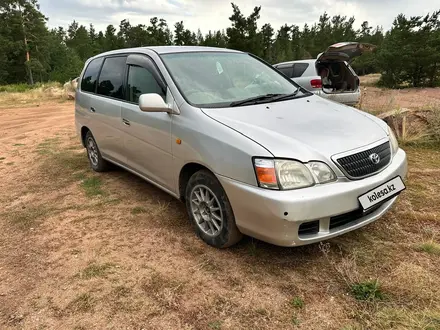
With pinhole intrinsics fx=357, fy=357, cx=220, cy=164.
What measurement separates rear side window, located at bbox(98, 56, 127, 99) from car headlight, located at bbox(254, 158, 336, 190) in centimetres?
232

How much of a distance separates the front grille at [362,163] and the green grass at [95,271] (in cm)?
199

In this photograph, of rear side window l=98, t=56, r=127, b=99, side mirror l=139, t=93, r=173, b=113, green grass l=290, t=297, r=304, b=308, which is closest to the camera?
green grass l=290, t=297, r=304, b=308

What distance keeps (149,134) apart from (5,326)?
199 cm

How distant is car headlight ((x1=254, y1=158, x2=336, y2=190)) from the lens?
2.46 meters

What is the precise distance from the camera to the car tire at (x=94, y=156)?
5160mm

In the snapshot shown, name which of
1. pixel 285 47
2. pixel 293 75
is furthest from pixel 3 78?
pixel 293 75

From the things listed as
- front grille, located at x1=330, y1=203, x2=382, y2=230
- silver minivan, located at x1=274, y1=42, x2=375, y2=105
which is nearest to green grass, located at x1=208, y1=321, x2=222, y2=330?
front grille, located at x1=330, y1=203, x2=382, y2=230

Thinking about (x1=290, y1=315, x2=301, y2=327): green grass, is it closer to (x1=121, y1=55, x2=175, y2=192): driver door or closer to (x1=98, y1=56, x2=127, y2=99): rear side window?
(x1=121, y1=55, x2=175, y2=192): driver door

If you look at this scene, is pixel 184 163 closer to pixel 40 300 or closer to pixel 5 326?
pixel 40 300

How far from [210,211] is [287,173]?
86 centimetres

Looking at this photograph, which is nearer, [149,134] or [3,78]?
[149,134]

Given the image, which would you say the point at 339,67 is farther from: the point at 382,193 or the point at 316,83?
the point at 382,193

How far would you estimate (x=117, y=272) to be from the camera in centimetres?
283

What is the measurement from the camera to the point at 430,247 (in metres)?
2.89
